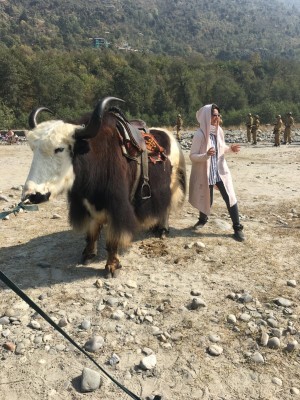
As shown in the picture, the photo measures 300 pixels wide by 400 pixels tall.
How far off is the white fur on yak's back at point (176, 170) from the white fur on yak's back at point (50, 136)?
2.22m

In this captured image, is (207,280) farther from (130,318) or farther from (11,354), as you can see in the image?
(11,354)

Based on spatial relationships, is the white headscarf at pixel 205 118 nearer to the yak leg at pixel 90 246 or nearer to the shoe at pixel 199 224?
the shoe at pixel 199 224

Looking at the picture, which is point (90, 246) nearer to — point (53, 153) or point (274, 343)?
point (53, 153)

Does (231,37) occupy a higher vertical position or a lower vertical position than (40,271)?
higher

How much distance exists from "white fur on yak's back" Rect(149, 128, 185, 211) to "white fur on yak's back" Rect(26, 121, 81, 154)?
222 cm

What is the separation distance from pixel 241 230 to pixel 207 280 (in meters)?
1.45

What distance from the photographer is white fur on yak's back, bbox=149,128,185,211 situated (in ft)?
19.5

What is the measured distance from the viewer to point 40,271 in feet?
15.5

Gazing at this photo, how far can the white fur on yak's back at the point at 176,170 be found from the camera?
19.5ft

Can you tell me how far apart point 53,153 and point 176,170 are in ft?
8.61

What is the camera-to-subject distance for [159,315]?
3.94 meters

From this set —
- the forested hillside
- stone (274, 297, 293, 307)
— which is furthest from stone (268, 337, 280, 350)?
the forested hillside

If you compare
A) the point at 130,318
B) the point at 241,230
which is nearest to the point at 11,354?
the point at 130,318

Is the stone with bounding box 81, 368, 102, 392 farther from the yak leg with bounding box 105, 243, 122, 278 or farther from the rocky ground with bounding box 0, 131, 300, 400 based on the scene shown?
the yak leg with bounding box 105, 243, 122, 278
